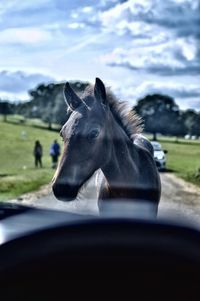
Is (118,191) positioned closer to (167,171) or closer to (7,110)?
(167,171)

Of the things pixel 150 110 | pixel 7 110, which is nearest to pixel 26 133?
pixel 7 110

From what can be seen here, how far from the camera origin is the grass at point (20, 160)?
6.81m

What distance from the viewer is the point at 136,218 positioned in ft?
1.75

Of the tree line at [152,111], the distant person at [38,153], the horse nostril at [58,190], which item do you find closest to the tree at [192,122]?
the tree line at [152,111]

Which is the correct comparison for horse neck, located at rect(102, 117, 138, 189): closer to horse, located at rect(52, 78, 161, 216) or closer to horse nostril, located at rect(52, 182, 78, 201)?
horse, located at rect(52, 78, 161, 216)

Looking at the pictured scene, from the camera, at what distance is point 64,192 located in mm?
3791

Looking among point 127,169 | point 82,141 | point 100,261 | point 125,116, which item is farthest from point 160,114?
point 100,261

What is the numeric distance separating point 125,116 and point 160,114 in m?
0.47

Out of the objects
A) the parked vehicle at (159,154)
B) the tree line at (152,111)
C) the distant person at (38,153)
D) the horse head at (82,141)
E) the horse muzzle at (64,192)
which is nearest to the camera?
the horse muzzle at (64,192)

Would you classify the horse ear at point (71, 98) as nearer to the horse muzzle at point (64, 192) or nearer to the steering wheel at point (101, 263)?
the horse muzzle at point (64, 192)

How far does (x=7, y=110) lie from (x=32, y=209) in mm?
5416

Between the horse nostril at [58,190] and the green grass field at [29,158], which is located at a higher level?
the horse nostril at [58,190]

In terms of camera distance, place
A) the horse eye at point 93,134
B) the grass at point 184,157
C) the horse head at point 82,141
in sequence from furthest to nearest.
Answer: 1. the grass at point 184,157
2. the horse eye at point 93,134
3. the horse head at point 82,141

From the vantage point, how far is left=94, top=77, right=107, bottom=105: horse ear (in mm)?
4379
